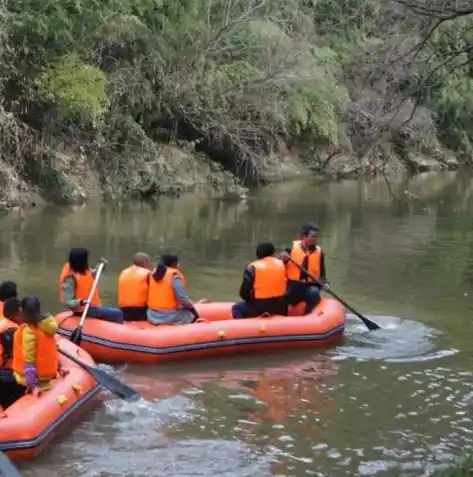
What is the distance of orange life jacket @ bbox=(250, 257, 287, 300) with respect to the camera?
28.1 feet

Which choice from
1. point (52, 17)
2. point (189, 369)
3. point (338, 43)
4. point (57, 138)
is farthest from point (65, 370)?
point (338, 43)

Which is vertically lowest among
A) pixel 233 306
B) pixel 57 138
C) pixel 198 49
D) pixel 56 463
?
pixel 56 463

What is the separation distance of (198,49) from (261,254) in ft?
45.3

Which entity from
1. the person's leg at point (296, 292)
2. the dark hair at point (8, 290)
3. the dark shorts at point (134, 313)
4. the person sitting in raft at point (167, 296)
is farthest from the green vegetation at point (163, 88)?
the dark hair at point (8, 290)

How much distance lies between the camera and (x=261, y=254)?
28.3ft

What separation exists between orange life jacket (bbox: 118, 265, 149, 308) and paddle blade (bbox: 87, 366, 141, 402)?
5.17 feet

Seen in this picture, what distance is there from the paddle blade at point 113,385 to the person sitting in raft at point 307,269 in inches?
110

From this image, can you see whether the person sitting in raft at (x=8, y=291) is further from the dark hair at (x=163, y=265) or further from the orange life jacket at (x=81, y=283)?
the dark hair at (x=163, y=265)

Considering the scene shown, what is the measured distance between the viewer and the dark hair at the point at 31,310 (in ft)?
19.2

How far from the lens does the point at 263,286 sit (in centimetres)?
860

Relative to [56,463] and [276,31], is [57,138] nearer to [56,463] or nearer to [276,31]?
[276,31]

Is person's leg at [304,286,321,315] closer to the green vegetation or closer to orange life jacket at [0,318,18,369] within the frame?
orange life jacket at [0,318,18,369]

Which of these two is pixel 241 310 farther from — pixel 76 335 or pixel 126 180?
pixel 126 180

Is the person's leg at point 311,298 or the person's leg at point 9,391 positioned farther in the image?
the person's leg at point 311,298
